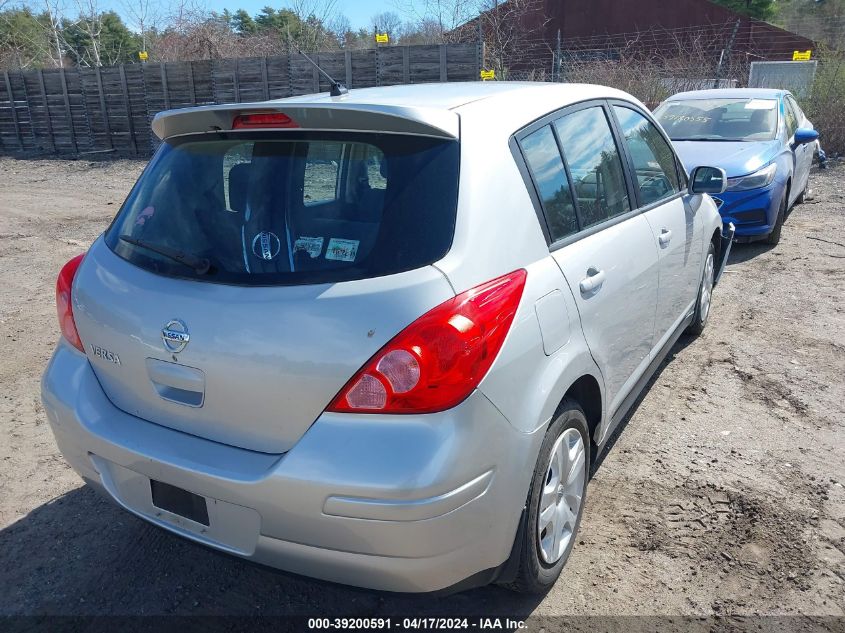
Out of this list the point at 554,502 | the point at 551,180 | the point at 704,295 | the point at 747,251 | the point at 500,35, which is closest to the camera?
the point at 554,502

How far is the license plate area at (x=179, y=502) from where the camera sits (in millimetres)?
2185

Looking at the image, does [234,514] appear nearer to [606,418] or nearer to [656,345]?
[606,418]

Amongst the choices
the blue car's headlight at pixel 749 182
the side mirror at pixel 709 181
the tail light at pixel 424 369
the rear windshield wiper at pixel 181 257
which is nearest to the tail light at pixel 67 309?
the rear windshield wiper at pixel 181 257

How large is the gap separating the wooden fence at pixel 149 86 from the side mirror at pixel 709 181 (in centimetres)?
1120

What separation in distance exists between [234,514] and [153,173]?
1.37 metres

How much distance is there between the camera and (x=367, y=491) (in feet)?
6.24

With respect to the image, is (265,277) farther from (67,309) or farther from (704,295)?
(704,295)

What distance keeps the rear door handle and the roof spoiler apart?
80 cm

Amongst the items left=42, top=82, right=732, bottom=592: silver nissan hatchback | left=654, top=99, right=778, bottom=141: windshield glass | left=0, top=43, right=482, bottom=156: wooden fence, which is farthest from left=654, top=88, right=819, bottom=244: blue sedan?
left=0, top=43, right=482, bottom=156: wooden fence

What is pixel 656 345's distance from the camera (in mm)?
3791

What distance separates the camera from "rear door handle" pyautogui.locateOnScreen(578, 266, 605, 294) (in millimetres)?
2645

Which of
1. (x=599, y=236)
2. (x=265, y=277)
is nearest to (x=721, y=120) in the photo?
(x=599, y=236)

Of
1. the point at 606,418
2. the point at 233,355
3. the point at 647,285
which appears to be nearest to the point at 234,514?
the point at 233,355

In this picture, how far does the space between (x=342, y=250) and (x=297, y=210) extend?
0.29 metres
